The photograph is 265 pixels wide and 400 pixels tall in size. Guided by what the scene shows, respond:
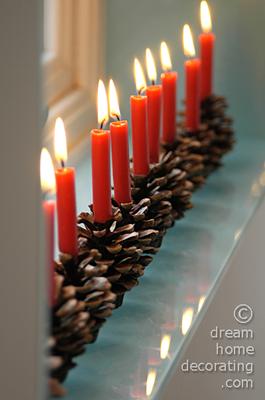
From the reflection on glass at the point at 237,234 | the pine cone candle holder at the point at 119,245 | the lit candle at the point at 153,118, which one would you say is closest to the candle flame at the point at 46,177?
the pine cone candle holder at the point at 119,245

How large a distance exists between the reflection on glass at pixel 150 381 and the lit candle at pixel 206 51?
684 millimetres

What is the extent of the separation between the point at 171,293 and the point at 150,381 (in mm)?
230

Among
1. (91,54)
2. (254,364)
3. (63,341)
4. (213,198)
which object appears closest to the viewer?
(63,341)

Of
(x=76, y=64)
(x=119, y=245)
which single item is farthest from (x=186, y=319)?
(x=76, y=64)

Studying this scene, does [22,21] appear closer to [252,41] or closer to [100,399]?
[100,399]

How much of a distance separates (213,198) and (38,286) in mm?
804

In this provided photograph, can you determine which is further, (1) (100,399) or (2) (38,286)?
(1) (100,399)

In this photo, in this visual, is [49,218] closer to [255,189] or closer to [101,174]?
[101,174]

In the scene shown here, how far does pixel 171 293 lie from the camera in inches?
49.1

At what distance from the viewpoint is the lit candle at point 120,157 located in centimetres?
115

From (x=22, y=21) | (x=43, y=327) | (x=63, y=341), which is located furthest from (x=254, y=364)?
(x=22, y=21)

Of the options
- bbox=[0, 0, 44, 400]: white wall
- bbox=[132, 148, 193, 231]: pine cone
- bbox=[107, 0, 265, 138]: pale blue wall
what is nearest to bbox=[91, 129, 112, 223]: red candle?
bbox=[132, 148, 193, 231]: pine cone

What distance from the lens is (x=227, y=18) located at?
170cm

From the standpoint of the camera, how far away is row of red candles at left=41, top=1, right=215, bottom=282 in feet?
3.31
